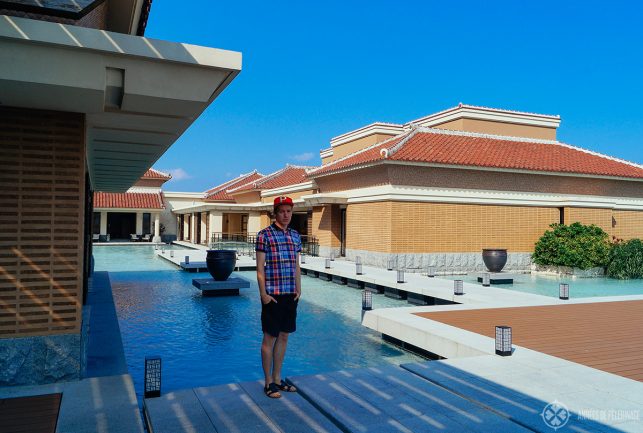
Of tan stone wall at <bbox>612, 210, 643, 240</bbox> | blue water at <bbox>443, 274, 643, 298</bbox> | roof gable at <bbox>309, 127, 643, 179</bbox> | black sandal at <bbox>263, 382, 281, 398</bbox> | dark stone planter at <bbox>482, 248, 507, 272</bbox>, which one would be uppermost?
roof gable at <bbox>309, 127, 643, 179</bbox>

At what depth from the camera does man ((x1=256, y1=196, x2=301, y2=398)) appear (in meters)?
4.77

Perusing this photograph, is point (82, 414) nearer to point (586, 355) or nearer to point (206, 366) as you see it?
point (206, 366)

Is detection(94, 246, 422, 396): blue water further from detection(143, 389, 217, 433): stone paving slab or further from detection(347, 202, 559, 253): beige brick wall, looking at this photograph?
detection(347, 202, 559, 253): beige brick wall

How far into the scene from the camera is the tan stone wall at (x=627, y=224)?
22.7 m

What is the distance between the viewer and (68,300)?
5.31 m

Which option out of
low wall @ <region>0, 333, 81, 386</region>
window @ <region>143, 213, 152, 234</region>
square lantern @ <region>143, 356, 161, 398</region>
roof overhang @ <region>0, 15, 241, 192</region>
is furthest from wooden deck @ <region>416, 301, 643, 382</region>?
window @ <region>143, 213, 152, 234</region>

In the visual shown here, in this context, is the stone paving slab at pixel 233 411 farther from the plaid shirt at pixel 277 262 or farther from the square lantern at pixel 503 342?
the square lantern at pixel 503 342

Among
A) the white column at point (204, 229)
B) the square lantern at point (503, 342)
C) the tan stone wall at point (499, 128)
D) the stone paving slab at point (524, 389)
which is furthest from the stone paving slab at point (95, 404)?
the white column at point (204, 229)

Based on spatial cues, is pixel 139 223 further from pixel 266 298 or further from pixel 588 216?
pixel 266 298

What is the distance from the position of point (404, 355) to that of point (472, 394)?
2.89 m

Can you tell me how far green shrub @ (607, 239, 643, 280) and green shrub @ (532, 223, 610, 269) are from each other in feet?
1.06

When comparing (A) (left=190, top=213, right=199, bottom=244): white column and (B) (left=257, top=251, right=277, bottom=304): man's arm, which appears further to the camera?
(A) (left=190, top=213, right=199, bottom=244): white column

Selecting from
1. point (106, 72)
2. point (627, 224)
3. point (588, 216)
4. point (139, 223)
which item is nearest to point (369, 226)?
point (588, 216)

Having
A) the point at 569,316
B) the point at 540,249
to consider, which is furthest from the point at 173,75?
the point at 540,249
